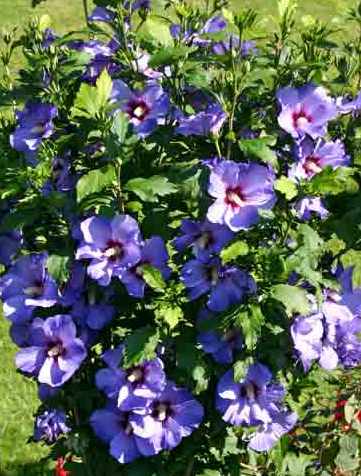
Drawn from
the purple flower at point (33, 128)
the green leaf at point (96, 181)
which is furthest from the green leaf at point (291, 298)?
the purple flower at point (33, 128)

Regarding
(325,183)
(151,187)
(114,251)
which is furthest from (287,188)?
(114,251)

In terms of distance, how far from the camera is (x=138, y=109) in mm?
2113

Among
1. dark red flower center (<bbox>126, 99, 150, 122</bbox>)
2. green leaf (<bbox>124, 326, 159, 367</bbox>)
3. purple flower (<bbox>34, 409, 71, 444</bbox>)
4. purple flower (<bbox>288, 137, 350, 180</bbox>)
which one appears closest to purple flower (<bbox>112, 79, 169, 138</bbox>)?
dark red flower center (<bbox>126, 99, 150, 122</bbox>)

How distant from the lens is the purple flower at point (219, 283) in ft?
6.56

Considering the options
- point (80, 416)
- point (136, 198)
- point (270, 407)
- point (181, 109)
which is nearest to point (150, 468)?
point (80, 416)

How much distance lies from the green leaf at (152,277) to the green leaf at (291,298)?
→ 0.26 m

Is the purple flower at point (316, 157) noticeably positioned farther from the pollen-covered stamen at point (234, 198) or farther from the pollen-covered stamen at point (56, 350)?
the pollen-covered stamen at point (56, 350)

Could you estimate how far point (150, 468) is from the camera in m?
2.37

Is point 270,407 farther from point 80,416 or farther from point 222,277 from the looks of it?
point 80,416

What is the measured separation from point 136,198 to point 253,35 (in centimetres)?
48

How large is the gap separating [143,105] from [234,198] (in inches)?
14.8

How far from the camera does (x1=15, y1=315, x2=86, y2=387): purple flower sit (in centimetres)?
211

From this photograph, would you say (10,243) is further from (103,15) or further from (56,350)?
(103,15)

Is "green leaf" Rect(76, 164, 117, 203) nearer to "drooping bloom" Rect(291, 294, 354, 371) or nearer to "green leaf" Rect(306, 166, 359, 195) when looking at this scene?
"green leaf" Rect(306, 166, 359, 195)
